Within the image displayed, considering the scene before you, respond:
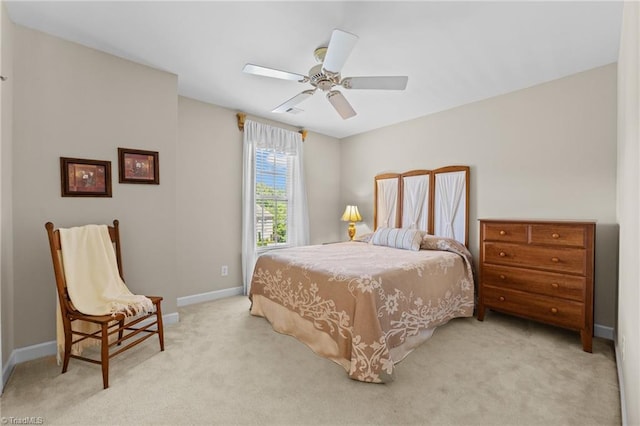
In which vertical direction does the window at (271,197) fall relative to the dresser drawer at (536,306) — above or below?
above

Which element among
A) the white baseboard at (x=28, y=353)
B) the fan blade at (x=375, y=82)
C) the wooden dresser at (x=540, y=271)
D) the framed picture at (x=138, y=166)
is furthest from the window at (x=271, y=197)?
the wooden dresser at (x=540, y=271)

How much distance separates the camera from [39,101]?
2.21 meters

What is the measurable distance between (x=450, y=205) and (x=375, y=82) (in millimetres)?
2104

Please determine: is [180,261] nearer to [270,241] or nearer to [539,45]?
[270,241]

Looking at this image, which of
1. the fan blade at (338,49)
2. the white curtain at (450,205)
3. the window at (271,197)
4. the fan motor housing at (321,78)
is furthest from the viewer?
the window at (271,197)

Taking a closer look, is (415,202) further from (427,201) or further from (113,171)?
(113,171)

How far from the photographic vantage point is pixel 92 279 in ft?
7.11

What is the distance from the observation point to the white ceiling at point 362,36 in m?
1.92

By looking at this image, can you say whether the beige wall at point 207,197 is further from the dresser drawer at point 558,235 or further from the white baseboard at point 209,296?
the dresser drawer at point 558,235

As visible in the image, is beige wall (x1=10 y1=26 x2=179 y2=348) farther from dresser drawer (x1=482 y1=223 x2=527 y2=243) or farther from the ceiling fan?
dresser drawer (x1=482 y1=223 x2=527 y2=243)

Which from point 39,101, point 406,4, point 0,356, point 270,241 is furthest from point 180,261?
point 406,4

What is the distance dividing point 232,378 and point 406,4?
109 inches

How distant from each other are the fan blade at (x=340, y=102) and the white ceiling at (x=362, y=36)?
35 centimetres

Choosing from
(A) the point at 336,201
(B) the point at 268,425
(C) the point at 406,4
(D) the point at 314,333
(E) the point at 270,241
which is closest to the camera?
(B) the point at 268,425
